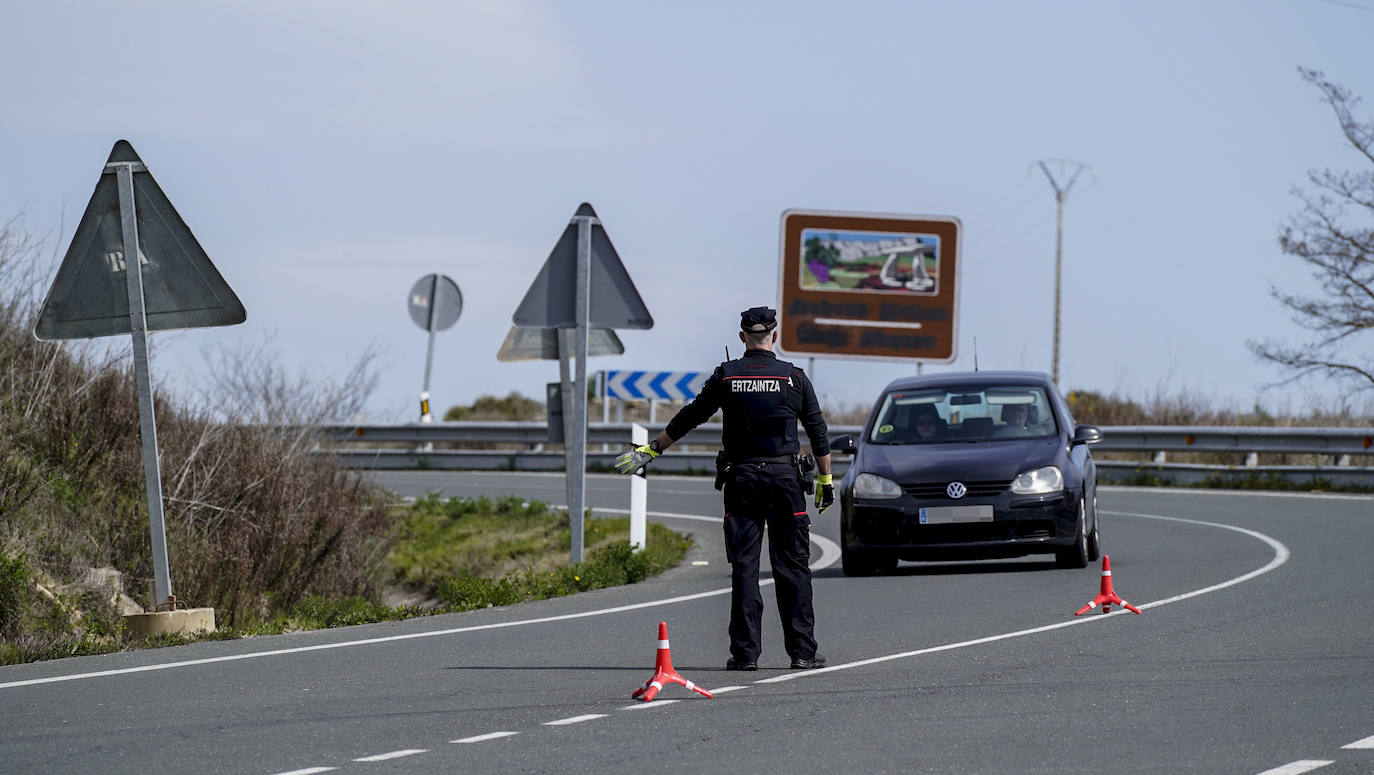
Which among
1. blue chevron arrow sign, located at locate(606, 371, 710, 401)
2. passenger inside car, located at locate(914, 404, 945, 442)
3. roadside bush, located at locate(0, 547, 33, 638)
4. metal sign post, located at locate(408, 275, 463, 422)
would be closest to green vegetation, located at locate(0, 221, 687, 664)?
roadside bush, located at locate(0, 547, 33, 638)

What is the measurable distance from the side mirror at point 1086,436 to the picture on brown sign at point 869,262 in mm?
20465

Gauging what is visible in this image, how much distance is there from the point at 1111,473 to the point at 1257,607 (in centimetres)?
1814

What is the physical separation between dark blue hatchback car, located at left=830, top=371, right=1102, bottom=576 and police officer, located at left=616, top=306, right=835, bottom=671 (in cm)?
453

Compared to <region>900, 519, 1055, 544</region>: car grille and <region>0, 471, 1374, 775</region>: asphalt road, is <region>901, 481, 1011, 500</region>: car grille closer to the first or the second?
<region>900, 519, 1055, 544</region>: car grille

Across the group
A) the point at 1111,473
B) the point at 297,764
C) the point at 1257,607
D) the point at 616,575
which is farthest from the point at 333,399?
the point at 1111,473

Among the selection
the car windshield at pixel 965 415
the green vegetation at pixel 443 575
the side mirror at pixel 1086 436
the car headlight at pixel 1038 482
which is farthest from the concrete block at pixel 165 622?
the side mirror at pixel 1086 436

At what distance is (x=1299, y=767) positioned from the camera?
6223mm

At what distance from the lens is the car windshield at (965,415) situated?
1530 centimetres

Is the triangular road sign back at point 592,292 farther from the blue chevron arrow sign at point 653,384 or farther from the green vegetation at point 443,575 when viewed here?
the blue chevron arrow sign at point 653,384

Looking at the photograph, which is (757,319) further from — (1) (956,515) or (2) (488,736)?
(1) (956,515)

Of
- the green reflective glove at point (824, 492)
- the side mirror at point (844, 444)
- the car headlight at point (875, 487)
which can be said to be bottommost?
the car headlight at point (875, 487)

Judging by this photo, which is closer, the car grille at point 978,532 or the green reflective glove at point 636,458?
the green reflective glove at point 636,458

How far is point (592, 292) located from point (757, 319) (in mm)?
5215

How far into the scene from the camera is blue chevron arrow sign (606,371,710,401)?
3462 centimetres
